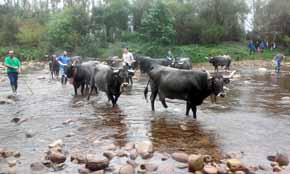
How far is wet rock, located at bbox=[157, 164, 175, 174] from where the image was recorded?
25.4ft

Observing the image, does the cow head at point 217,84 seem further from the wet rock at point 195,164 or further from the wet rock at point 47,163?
the wet rock at point 47,163

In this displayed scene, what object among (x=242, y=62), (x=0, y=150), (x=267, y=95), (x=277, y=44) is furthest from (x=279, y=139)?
(x=277, y=44)

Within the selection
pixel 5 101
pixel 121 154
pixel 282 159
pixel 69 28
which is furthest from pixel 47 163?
pixel 69 28

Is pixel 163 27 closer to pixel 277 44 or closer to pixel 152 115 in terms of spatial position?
pixel 277 44

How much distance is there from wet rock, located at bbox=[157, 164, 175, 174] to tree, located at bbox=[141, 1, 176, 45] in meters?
39.8

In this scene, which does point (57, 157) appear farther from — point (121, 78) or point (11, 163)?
point (121, 78)

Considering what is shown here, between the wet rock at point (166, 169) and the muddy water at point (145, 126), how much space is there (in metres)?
1.14

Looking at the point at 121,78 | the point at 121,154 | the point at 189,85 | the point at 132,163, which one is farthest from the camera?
the point at 121,78

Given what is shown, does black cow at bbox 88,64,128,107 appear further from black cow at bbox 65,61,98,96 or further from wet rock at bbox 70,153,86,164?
wet rock at bbox 70,153,86,164

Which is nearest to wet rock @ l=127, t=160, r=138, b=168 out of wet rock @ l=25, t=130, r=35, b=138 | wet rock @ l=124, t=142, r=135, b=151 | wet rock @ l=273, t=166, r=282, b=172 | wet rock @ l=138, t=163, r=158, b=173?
wet rock @ l=138, t=163, r=158, b=173

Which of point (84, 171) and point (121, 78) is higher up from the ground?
point (121, 78)

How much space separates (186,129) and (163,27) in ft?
122

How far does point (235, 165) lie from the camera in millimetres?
7727

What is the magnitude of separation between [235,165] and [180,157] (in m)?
1.18
